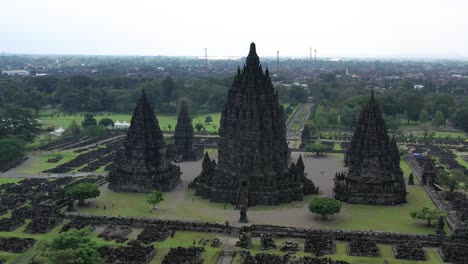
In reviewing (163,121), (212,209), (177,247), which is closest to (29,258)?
(177,247)

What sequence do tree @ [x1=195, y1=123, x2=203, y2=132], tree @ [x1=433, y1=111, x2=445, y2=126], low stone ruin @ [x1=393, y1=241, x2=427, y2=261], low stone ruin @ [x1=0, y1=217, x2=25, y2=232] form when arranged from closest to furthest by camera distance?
low stone ruin @ [x1=393, y1=241, x2=427, y2=261] → low stone ruin @ [x1=0, y1=217, x2=25, y2=232] → tree @ [x1=195, y1=123, x2=203, y2=132] → tree @ [x1=433, y1=111, x2=445, y2=126]

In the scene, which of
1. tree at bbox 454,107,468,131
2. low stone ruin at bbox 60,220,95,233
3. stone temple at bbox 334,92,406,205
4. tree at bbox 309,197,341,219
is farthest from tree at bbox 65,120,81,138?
tree at bbox 454,107,468,131

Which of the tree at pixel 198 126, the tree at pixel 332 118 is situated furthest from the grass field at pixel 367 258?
the tree at pixel 332 118

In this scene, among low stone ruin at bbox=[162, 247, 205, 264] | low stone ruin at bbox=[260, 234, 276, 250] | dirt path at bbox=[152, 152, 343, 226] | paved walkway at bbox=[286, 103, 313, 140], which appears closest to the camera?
low stone ruin at bbox=[162, 247, 205, 264]

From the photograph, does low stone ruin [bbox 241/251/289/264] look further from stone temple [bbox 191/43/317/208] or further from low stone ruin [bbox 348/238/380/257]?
stone temple [bbox 191/43/317/208]

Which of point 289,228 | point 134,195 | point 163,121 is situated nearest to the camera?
point 289,228

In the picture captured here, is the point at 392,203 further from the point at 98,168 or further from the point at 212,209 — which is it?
the point at 98,168

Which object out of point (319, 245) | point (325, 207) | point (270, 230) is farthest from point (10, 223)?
point (325, 207)
